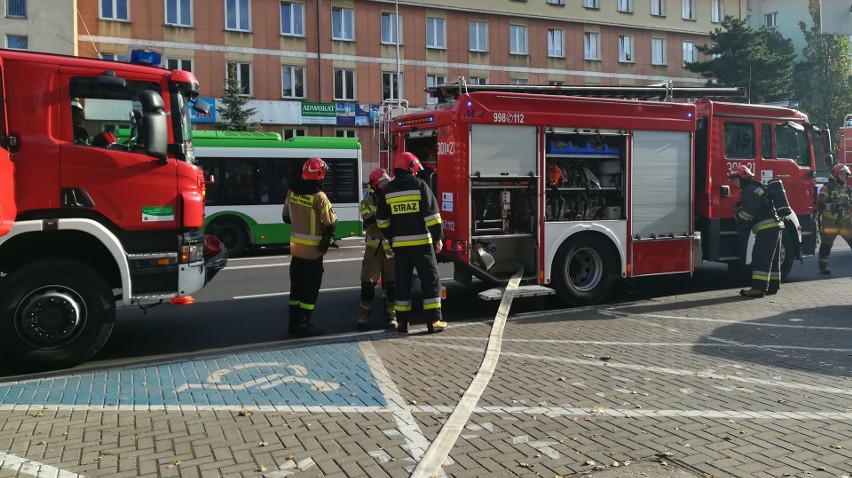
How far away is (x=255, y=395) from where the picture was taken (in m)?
5.37

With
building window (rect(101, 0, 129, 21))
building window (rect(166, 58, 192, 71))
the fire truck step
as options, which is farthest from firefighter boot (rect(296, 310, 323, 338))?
building window (rect(101, 0, 129, 21))

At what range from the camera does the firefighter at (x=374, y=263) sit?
26.6ft

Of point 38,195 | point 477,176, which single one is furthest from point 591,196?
point 38,195

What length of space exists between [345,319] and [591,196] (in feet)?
12.1

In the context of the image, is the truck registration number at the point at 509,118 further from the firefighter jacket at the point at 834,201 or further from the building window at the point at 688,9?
the building window at the point at 688,9

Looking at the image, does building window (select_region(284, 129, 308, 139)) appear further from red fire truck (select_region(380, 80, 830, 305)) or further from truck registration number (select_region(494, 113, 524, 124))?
truck registration number (select_region(494, 113, 524, 124))

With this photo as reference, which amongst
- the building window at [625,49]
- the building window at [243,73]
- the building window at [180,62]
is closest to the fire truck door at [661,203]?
the building window at [243,73]

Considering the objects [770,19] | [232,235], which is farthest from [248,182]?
[770,19]

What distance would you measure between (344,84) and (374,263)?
2890cm

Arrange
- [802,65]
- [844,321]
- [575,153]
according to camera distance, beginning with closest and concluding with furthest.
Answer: [844,321] → [575,153] → [802,65]

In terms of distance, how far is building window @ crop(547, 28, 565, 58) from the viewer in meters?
41.3

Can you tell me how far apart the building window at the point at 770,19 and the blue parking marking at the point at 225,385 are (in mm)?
60162

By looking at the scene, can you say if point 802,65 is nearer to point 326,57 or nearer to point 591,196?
point 326,57

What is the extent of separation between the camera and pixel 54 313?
20.4 feet
